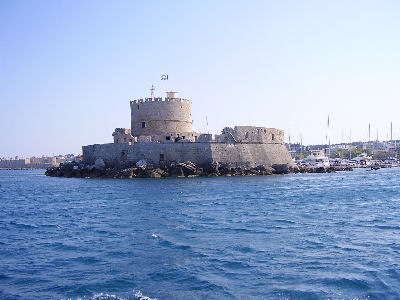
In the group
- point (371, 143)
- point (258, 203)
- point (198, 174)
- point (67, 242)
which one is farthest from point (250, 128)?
point (371, 143)

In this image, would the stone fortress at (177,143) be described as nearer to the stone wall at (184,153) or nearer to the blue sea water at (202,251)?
the stone wall at (184,153)

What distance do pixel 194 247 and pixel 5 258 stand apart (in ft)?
10.5

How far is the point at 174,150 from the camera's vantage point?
86.4ft

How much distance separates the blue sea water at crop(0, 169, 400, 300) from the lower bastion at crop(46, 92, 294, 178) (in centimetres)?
1263

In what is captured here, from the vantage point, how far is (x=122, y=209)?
489 inches

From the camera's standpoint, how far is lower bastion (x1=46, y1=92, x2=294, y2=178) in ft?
85.7

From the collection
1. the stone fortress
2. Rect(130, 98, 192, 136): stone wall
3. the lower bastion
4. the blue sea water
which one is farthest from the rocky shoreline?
the blue sea water

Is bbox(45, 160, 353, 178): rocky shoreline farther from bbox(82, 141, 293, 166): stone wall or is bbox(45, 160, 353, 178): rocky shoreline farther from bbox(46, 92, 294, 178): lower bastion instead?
bbox(82, 141, 293, 166): stone wall

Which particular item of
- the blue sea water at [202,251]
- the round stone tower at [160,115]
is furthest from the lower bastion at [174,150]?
the blue sea water at [202,251]

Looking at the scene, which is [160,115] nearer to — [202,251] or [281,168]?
[281,168]

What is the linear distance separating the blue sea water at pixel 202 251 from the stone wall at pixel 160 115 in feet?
52.9

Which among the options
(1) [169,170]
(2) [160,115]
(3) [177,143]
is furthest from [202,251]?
(2) [160,115]

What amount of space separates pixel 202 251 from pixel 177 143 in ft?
63.9

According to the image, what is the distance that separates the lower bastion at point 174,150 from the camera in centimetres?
2612
